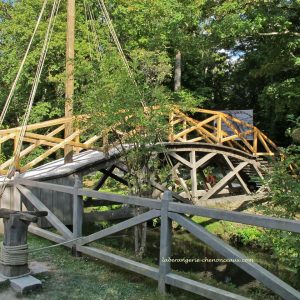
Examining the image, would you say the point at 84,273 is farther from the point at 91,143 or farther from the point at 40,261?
the point at 91,143

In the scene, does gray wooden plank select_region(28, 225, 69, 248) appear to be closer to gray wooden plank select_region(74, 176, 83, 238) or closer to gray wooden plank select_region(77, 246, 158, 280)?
gray wooden plank select_region(74, 176, 83, 238)

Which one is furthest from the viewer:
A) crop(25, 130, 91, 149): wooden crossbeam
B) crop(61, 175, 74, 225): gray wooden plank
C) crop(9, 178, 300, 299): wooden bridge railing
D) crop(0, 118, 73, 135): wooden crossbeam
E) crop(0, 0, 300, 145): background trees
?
crop(0, 0, 300, 145): background trees

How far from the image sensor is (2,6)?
2258 centimetres

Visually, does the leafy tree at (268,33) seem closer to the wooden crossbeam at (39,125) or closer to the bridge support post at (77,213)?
the wooden crossbeam at (39,125)

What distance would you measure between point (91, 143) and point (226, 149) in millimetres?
5723

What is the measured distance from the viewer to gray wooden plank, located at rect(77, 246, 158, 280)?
4.55 metres

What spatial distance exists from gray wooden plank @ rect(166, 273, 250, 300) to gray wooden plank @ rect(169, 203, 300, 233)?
2.23ft

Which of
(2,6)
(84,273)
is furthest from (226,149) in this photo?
(2,6)

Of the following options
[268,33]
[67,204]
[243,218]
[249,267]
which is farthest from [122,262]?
[268,33]

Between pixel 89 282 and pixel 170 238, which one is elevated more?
pixel 170 238

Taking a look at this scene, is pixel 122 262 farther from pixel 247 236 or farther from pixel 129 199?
pixel 247 236

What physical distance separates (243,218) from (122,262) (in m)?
1.83

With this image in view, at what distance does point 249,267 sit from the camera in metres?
3.69

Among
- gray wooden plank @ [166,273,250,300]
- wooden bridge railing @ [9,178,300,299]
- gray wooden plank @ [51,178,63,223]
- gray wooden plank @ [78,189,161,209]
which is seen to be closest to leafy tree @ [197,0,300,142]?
gray wooden plank @ [51,178,63,223]
